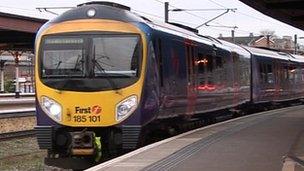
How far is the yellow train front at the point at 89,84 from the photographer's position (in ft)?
39.5

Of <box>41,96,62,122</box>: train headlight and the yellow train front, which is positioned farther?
<box>41,96,62,122</box>: train headlight

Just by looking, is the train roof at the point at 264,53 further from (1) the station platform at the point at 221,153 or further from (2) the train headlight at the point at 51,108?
(2) the train headlight at the point at 51,108

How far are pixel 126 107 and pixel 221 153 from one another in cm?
202

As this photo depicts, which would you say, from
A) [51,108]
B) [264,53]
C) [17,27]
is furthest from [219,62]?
[17,27]

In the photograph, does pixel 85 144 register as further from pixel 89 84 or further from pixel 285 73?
pixel 285 73

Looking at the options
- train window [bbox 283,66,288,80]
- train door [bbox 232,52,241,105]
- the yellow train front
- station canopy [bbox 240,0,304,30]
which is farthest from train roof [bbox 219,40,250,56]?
the yellow train front

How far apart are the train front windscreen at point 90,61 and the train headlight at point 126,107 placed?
308 mm

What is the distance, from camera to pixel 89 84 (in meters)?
12.2

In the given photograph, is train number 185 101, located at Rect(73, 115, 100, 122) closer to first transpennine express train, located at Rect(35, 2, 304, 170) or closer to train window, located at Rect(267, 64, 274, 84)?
first transpennine express train, located at Rect(35, 2, 304, 170)

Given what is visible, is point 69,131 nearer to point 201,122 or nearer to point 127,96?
point 127,96

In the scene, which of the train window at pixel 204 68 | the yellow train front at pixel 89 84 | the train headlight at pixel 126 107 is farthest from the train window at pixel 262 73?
the train headlight at pixel 126 107

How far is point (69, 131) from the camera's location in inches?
481

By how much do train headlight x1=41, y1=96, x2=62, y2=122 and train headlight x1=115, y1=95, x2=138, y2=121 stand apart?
115 cm

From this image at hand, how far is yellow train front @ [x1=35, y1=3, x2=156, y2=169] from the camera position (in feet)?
39.5
